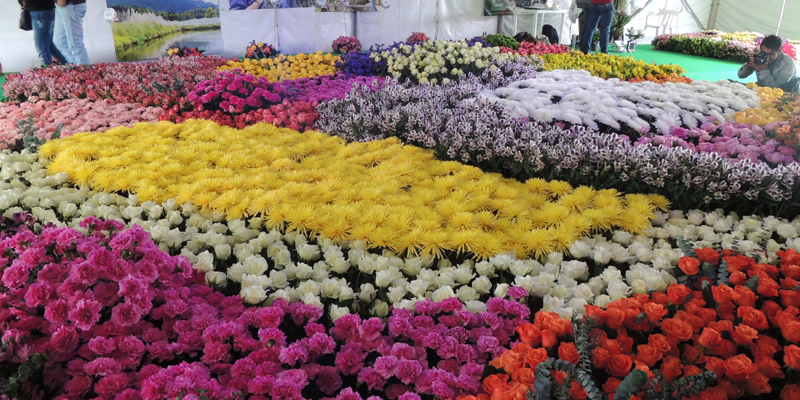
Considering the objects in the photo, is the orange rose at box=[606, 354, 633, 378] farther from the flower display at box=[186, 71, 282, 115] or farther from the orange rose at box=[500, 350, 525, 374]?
the flower display at box=[186, 71, 282, 115]

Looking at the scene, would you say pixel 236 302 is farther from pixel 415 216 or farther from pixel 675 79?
pixel 675 79

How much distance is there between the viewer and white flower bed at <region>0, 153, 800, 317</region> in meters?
1.65

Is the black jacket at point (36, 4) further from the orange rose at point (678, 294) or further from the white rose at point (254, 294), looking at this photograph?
the orange rose at point (678, 294)

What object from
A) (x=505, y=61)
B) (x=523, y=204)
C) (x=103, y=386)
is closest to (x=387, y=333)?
(x=103, y=386)

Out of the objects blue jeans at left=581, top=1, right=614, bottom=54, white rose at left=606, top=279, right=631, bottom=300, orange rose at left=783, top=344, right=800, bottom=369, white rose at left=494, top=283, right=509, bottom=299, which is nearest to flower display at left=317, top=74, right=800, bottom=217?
white rose at left=606, top=279, right=631, bottom=300

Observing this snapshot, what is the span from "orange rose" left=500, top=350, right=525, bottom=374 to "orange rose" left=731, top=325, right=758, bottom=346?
1.82 ft

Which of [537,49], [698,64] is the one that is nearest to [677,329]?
[537,49]

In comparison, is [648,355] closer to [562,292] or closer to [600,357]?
[600,357]

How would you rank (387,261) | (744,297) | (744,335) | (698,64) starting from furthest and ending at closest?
1. (698,64)
2. (387,261)
3. (744,297)
4. (744,335)

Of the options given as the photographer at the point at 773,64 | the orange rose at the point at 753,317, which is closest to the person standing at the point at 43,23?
the orange rose at the point at 753,317

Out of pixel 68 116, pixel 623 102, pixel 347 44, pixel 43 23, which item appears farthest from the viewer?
pixel 347 44

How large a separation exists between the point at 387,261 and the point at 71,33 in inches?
360

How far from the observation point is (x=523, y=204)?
2.34 meters

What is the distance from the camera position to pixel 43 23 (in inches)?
314
